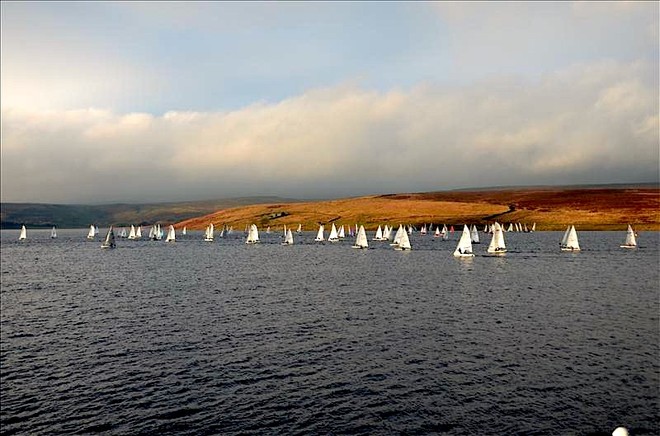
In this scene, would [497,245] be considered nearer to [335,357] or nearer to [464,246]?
[464,246]

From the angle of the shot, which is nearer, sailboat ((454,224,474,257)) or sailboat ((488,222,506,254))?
sailboat ((454,224,474,257))

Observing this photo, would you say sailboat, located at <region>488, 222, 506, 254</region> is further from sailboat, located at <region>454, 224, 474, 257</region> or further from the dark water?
the dark water

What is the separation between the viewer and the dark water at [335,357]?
110ft

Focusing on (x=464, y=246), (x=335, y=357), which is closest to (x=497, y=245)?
(x=464, y=246)

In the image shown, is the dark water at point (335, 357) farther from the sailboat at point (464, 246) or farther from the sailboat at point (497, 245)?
the sailboat at point (497, 245)

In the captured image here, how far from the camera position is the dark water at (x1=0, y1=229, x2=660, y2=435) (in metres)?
33.6

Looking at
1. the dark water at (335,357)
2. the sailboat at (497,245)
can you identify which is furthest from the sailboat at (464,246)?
the dark water at (335,357)

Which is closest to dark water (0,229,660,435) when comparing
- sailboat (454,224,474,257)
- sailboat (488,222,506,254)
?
sailboat (454,224,474,257)

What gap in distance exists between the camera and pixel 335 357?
46.7 meters

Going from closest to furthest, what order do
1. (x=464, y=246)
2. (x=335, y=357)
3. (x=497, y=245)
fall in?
1. (x=335, y=357)
2. (x=464, y=246)
3. (x=497, y=245)

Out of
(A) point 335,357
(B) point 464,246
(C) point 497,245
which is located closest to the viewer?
(A) point 335,357

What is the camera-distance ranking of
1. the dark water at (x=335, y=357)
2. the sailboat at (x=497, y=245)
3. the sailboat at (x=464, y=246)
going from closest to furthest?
the dark water at (x=335, y=357) < the sailboat at (x=464, y=246) < the sailboat at (x=497, y=245)

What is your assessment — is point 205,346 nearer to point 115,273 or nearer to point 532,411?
point 532,411

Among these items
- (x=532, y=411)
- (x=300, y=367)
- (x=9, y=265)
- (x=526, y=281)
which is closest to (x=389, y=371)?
(x=300, y=367)
